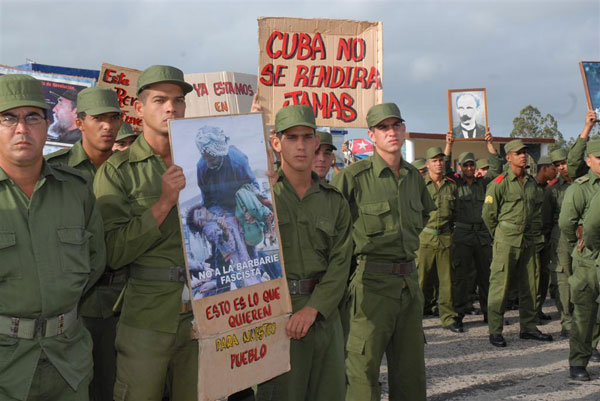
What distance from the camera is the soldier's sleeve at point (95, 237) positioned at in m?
3.09

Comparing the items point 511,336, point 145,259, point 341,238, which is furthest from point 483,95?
point 145,259

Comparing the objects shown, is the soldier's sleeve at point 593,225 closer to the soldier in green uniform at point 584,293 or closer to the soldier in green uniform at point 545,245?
the soldier in green uniform at point 584,293

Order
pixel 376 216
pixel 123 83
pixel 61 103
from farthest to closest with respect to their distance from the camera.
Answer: pixel 61 103
pixel 123 83
pixel 376 216

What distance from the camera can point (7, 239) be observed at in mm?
2713

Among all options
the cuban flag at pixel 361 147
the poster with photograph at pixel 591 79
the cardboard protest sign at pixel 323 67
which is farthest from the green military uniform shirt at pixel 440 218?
the cuban flag at pixel 361 147

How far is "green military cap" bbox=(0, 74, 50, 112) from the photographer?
2.76 meters

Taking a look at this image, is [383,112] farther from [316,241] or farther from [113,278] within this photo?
[113,278]

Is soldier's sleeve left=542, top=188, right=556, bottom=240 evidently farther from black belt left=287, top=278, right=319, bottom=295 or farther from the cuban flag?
the cuban flag

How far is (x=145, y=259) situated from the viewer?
330 cm

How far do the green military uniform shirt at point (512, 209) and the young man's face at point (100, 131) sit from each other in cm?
545

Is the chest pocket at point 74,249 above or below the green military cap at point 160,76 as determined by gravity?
below

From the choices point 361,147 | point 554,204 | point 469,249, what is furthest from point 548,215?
point 361,147

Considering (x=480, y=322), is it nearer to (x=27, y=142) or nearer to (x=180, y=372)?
(x=180, y=372)

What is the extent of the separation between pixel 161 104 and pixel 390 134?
86.8 inches
